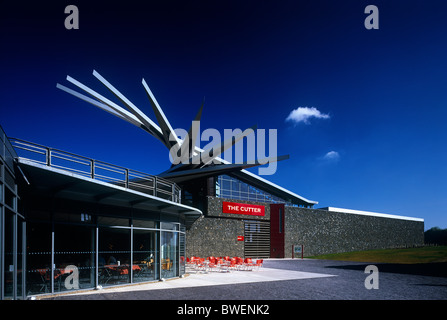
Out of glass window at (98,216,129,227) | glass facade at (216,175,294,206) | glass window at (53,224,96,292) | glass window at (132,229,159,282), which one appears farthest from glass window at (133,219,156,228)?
glass facade at (216,175,294,206)

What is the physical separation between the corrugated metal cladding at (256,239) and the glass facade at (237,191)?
297cm

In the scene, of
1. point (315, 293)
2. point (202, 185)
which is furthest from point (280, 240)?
point (315, 293)

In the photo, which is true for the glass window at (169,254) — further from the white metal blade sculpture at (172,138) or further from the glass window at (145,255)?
the white metal blade sculpture at (172,138)

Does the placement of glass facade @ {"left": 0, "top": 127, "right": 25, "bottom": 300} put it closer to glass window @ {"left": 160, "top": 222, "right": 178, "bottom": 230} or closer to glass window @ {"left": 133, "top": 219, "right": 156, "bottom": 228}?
glass window @ {"left": 133, "top": 219, "right": 156, "bottom": 228}

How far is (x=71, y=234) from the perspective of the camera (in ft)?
40.7

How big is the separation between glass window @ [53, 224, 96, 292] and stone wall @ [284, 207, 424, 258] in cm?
2879

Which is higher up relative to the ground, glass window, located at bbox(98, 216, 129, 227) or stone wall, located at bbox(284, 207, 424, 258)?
glass window, located at bbox(98, 216, 129, 227)

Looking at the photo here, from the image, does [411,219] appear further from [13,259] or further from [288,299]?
[13,259]

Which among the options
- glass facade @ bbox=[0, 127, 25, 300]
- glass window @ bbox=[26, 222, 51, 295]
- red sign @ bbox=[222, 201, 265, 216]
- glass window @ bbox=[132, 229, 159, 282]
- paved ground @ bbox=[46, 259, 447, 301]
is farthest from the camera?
red sign @ bbox=[222, 201, 265, 216]

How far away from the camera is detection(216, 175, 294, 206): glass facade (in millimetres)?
36747

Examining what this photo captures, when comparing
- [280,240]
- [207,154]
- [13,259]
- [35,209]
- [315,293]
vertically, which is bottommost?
[280,240]

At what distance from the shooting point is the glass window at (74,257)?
38.8ft

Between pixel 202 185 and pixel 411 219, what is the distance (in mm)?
39584

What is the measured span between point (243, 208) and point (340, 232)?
1657cm
